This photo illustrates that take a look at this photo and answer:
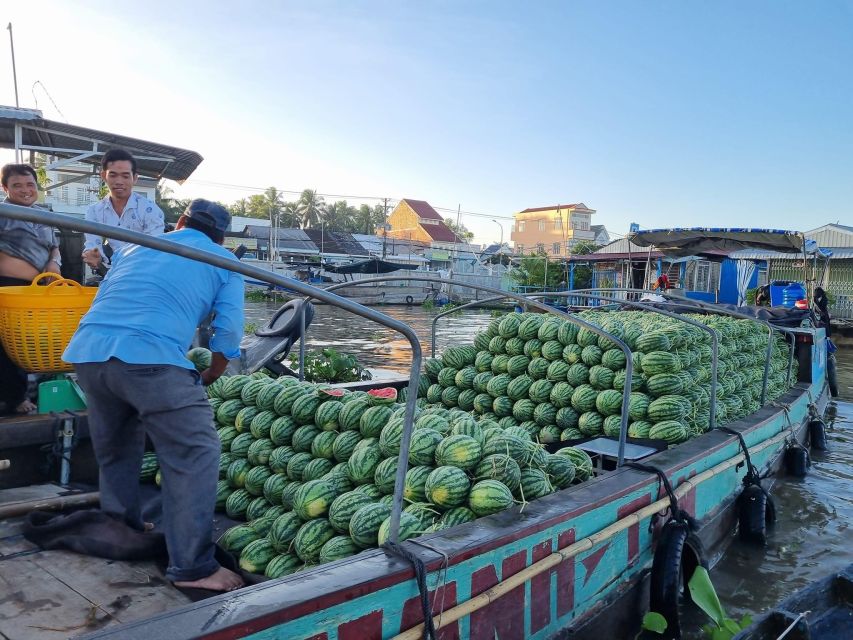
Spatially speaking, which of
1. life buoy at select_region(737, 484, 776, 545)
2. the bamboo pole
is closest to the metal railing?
the bamboo pole

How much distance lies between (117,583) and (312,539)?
0.85 metres

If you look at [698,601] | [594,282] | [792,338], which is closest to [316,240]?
[594,282]

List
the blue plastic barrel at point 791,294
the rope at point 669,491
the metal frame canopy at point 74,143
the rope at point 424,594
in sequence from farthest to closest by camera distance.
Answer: the blue plastic barrel at point 791,294, the metal frame canopy at point 74,143, the rope at point 669,491, the rope at point 424,594

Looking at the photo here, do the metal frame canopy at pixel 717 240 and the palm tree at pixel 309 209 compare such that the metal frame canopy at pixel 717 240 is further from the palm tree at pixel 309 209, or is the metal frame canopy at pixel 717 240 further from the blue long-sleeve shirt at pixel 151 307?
the palm tree at pixel 309 209

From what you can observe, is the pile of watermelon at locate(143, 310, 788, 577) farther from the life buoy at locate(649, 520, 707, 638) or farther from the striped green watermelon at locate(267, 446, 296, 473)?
the life buoy at locate(649, 520, 707, 638)

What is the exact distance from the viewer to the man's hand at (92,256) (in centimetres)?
470

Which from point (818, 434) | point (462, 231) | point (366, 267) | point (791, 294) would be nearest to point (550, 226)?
point (462, 231)

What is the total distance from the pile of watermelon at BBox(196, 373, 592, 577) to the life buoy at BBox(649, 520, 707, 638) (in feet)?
2.17

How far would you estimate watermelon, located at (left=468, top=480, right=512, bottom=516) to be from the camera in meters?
2.98

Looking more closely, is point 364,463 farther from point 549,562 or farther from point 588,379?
point 588,379

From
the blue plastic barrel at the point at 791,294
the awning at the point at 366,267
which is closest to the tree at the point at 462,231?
the awning at the point at 366,267

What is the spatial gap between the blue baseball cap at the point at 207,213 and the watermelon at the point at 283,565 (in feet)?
5.43

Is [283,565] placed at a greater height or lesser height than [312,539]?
lesser

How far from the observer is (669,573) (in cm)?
379
